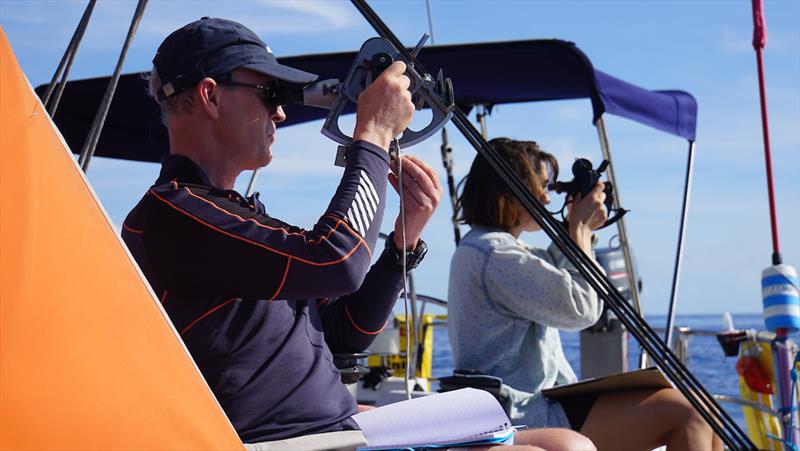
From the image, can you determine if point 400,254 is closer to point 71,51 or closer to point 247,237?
point 247,237

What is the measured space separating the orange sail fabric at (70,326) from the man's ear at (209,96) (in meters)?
0.51

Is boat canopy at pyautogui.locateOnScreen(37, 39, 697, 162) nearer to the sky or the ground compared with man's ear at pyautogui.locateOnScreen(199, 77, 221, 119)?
nearer to the sky

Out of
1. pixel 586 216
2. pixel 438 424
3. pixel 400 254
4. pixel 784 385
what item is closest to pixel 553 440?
pixel 438 424

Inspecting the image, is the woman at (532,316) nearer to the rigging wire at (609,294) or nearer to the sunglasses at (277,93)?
the rigging wire at (609,294)

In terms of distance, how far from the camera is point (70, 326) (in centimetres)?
113

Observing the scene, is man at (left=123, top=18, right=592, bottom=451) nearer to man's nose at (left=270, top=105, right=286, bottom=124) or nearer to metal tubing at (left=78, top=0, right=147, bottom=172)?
man's nose at (left=270, top=105, right=286, bottom=124)

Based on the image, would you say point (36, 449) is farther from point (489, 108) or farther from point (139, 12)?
point (489, 108)

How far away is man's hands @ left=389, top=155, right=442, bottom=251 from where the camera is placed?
6.08 feet

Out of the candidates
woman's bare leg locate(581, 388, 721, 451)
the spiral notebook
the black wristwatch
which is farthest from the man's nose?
woman's bare leg locate(581, 388, 721, 451)

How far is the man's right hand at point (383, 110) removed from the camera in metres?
1.63

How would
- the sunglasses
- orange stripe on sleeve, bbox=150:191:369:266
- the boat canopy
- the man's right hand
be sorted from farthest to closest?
the boat canopy → the sunglasses → the man's right hand → orange stripe on sleeve, bbox=150:191:369:266

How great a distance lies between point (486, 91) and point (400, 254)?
2.65 metres

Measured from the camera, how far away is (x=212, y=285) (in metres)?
1.53

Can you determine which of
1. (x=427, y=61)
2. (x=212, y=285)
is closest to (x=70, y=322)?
(x=212, y=285)
